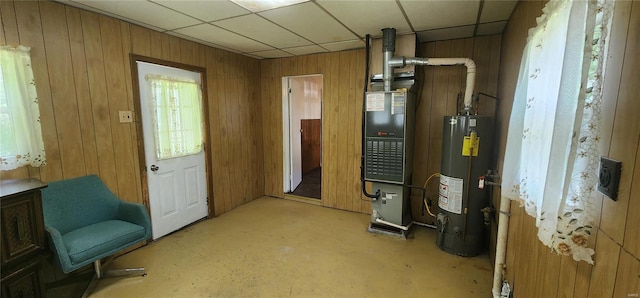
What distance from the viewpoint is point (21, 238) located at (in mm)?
1688

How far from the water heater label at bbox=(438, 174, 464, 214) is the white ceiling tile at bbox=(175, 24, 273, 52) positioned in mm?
2605

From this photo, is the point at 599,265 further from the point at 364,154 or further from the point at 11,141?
the point at 11,141

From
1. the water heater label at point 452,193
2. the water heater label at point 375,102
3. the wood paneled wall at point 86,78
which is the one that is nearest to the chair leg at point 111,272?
the wood paneled wall at point 86,78

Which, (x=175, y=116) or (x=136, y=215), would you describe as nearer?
(x=136, y=215)

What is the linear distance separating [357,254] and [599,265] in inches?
80.2

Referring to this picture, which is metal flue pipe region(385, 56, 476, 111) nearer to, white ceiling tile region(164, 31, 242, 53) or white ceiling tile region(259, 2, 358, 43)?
white ceiling tile region(259, 2, 358, 43)

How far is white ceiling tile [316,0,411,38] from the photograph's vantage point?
2.11 m

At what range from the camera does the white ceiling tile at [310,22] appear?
2211 mm

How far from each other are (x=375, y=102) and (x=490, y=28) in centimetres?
130

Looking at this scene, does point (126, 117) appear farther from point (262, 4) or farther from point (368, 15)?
point (368, 15)

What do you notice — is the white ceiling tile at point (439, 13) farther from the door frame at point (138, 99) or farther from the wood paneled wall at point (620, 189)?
the door frame at point (138, 99)

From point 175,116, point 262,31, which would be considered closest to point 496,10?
point 262,31

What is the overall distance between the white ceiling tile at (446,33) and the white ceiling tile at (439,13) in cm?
13

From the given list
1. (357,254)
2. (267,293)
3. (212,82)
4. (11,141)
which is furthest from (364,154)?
(11,141)
